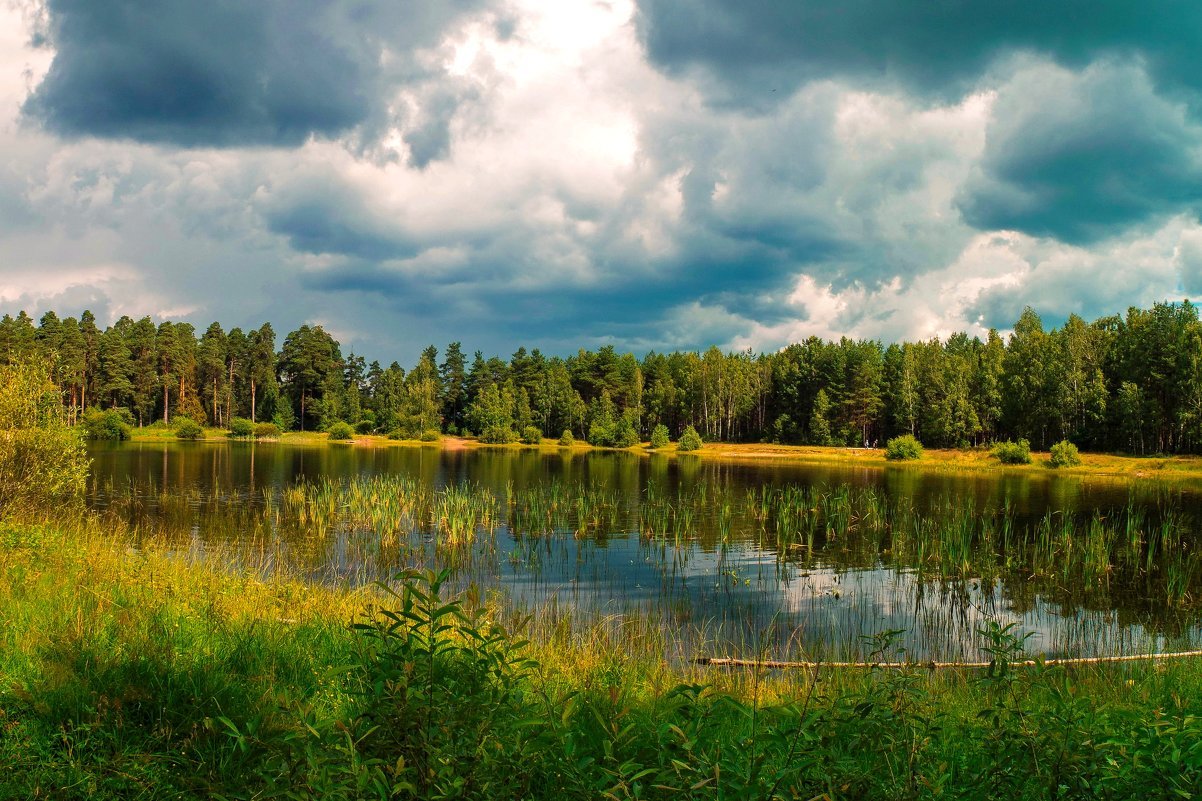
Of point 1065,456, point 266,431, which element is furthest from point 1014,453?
point 266,431

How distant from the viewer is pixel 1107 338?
83.4m

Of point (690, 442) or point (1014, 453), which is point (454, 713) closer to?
point (1014, 453)

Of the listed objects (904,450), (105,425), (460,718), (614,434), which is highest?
(460,718)

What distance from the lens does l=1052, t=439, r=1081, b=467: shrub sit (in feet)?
214

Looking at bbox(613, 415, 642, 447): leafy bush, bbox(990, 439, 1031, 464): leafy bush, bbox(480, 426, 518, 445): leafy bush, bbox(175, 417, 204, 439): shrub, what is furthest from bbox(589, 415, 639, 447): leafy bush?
bbox(175, 417, 204, 439): shrub

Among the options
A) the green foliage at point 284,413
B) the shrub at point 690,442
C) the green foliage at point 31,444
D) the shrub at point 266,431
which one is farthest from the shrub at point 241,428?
the green foliage at point 31,444

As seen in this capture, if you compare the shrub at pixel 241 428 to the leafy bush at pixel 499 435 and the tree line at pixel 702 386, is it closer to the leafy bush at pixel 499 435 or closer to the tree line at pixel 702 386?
the tree line at pixel 702 386

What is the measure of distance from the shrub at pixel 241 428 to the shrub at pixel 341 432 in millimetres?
10511

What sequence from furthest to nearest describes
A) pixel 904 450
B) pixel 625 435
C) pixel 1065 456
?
pixel 625 435 → pixel 904 450 → pixel 1065 456

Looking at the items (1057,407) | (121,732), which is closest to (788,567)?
(121,732)

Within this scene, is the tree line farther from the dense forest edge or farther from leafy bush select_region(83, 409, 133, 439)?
the dense forest edge

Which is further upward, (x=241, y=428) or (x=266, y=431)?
(x=241, y=428)

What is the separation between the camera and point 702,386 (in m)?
115

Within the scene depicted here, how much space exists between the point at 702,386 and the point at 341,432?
2260 inches
